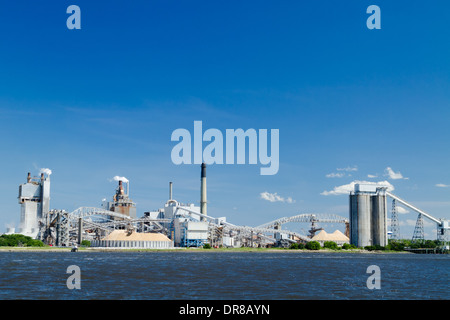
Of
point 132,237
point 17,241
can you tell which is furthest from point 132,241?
point 17,241

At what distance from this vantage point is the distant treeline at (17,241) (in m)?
181

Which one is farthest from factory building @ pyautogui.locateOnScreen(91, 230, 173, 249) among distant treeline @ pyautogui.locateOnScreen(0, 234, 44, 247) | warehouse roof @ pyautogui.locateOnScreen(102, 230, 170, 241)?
distant treeline @ pyautogui.locateOnScreen(0, 234, 44, 247)

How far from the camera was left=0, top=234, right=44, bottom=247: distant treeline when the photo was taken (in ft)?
595

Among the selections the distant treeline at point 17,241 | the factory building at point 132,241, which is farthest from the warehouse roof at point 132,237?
the distant treeline at point 17,241

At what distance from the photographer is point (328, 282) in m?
58.9

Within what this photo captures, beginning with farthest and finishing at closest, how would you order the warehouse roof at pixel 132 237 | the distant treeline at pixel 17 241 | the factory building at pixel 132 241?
the warehouse roof at pixel 132 237 < the factory building at pixel 132 241 < the distant treeline at pixel 17 241

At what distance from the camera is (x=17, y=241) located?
18588 centimetres

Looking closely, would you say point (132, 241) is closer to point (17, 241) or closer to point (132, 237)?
point (132, 237)

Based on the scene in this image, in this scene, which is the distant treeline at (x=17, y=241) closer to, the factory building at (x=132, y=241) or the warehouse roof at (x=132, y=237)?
the factory building at (x=132, y=241)

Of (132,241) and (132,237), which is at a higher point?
(132,237)

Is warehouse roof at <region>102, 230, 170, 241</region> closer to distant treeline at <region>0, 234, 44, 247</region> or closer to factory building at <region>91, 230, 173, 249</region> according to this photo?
factory building at <region>91, 230, 173, 249</region>
